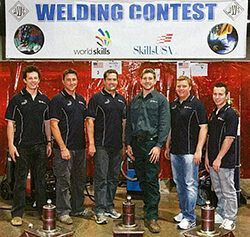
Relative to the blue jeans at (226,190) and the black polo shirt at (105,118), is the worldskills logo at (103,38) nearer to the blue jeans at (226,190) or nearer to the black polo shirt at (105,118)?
the black polo shirt at (105,118)

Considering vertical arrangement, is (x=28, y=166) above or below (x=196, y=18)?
below

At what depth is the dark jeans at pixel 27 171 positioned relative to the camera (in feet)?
14.0

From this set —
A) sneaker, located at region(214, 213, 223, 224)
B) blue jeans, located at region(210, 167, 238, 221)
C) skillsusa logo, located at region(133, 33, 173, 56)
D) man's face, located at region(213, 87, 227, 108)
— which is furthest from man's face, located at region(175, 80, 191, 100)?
sneaker, located at region(214, 213, 223, 224)

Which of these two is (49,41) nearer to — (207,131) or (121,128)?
(121,128)

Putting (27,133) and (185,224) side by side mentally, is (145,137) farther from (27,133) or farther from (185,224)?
(27,133)

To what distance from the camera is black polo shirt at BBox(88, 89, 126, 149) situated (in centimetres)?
431

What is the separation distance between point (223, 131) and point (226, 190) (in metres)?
0.54

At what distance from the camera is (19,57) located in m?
5.18

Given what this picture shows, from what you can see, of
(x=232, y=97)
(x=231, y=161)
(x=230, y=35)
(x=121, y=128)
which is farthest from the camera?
(x=232, y=97)

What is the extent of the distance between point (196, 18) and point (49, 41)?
163cm

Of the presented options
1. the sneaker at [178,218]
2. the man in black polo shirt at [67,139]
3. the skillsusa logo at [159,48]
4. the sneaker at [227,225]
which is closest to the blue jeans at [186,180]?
the sneaker at [178,218]

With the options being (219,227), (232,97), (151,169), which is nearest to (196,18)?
(232,97)

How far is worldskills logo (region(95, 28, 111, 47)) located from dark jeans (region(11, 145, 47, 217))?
4.63 ft

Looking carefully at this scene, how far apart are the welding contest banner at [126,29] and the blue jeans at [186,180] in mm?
1399
